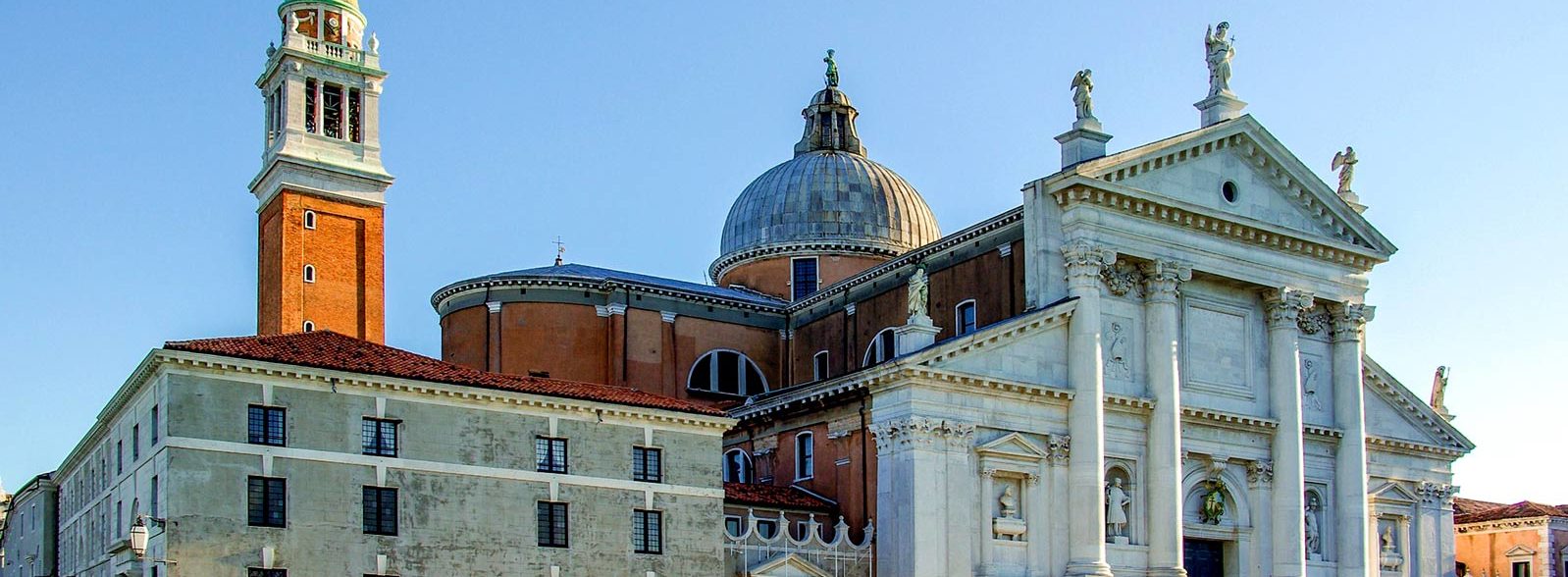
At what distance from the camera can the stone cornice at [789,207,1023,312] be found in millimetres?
41338

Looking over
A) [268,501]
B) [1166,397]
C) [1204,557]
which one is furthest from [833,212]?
[268,501]

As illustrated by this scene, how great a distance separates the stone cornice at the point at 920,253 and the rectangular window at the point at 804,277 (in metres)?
4.38

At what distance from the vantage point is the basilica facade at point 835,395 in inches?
1208

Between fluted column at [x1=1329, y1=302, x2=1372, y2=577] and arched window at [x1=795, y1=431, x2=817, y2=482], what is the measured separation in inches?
517

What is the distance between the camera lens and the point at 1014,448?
3831 cm

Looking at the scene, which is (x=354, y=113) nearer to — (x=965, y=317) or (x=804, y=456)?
(x=804, y=456)

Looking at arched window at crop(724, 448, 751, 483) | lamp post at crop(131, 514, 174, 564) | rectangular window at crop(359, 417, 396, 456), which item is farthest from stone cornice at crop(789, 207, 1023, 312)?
lamp post at crop(131, 514, 174, 564)

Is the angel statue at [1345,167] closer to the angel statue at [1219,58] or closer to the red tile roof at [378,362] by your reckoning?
the angel statue at [1219,58]

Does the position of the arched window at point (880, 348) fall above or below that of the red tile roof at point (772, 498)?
above

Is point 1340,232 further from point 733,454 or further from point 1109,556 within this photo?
point 733,454

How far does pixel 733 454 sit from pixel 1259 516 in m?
12.7

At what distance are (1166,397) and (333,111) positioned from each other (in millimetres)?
25316

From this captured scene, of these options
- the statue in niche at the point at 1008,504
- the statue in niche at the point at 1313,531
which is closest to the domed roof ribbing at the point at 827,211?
the statue in niche at the point at 1313,531

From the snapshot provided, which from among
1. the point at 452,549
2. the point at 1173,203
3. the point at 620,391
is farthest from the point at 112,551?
the point at 1173,203
